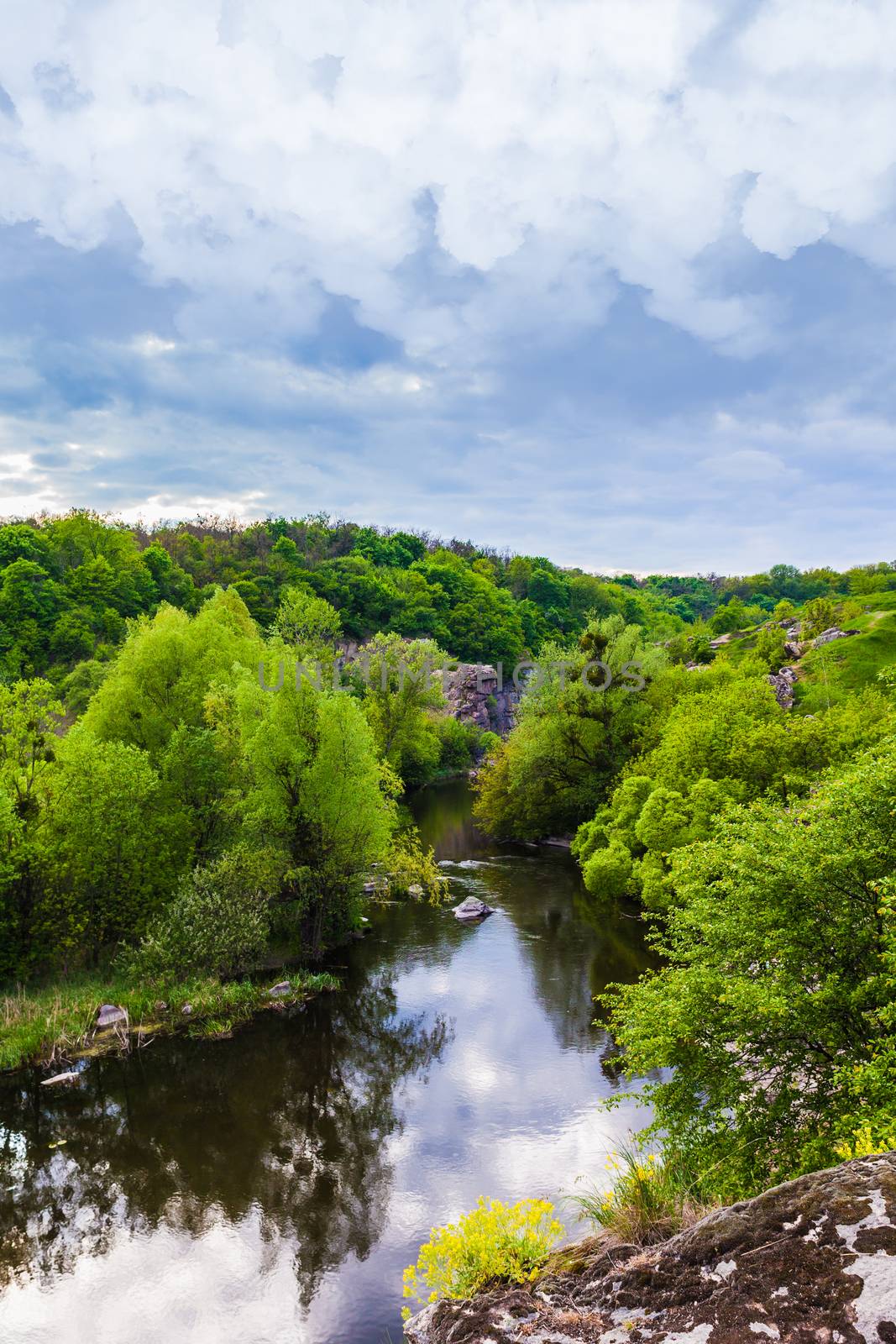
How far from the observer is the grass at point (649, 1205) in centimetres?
940

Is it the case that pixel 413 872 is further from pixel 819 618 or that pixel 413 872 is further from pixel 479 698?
pixel 819 618

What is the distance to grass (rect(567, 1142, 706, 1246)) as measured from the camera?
9398 mm

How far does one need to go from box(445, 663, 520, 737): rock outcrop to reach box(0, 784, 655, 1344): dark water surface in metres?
61.0

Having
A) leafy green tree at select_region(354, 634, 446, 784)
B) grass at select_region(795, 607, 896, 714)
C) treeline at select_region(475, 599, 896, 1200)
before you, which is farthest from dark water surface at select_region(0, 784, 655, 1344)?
leafy green tree at select_region(354, 634, 446, 784)

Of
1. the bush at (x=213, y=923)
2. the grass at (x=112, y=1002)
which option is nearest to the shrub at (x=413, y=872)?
the bush at (x=213, y=923)

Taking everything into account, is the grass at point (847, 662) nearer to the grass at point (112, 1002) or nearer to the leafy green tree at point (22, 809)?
the grass at point (112, 1002)

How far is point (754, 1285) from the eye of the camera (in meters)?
5.46

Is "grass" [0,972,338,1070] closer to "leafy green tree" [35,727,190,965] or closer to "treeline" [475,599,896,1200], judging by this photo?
"leafy green tree" [35,727,190,965]

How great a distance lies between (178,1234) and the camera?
15164 mm

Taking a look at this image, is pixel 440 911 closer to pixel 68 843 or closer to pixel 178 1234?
pixel 68 843

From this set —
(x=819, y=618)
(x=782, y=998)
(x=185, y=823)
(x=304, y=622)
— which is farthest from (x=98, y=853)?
(x=819, y=618)

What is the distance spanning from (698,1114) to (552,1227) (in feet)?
10.7

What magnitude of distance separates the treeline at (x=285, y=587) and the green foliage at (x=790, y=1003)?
60.0 m

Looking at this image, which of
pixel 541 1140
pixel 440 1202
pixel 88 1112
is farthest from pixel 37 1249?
pixel 541 1140
